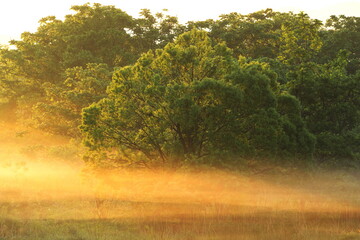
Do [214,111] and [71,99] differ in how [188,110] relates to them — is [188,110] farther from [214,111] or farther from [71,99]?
[71,99]

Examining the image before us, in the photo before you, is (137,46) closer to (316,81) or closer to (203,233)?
(316,81)

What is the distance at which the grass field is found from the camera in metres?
22.8

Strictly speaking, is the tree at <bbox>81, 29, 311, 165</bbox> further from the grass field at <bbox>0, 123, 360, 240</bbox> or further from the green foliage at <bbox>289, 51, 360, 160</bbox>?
the green foliage at <bbox>289, 51, 360, 160</bbox>

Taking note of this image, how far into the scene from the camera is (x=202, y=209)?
2497cm

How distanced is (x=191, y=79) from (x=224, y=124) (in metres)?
2.86

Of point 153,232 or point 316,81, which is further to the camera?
→ point 316,81

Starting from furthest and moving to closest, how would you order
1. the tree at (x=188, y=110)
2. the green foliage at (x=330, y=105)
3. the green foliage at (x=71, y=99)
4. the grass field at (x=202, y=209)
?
the green foliage at (x=71, y=99)
the green foliage at (x=330, y=105)
the grass field at (x=202, y=209)
the tree at (x=188, y=110)

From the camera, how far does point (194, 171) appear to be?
2175 cm

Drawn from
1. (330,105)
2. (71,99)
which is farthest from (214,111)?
(71,99)

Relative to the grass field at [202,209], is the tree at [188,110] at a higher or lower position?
higher

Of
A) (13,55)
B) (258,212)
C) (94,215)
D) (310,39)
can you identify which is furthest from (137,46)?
(258,212)

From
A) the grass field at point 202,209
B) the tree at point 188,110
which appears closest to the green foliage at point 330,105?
the grass field at point 202,209

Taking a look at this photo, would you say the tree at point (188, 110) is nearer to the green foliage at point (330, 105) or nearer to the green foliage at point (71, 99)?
the green foliage at point (330, 105)

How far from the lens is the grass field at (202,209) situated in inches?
899
